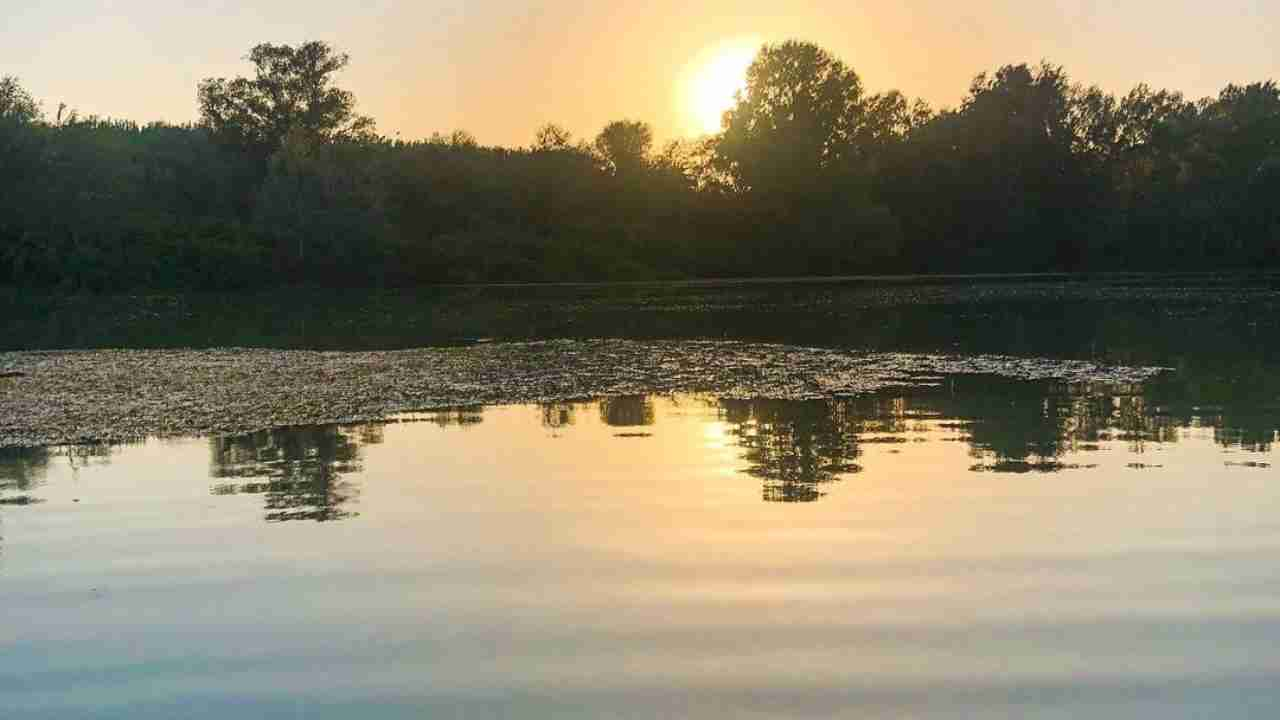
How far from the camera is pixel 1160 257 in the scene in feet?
363

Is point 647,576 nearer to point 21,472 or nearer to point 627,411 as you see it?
point 21,472

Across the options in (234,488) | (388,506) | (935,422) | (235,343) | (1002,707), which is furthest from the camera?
(235,343)

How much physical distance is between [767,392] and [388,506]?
10.6 meters

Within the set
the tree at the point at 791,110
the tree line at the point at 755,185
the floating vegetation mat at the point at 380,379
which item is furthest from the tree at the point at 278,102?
the floating vegetation mat at the point at 380,379

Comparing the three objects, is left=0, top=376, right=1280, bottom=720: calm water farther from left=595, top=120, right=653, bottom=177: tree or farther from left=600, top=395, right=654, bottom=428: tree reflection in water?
left=595, top=120, right=653, bottom=177: tree

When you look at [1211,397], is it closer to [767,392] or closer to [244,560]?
[767,392]

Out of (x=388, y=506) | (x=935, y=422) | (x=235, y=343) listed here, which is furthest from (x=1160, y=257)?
(x=388, y=506)

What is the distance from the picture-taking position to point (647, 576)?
32.4ft

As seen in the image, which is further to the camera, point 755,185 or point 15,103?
point 755,185

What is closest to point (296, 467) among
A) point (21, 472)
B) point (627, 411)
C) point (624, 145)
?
point (21, 472)

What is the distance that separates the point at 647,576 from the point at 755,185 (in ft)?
349

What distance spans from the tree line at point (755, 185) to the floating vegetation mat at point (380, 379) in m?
60.2

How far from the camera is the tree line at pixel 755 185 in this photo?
3814 inches

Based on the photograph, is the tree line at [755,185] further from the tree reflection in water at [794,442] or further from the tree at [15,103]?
the tree reflection in water at [794,442]
